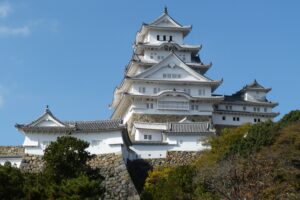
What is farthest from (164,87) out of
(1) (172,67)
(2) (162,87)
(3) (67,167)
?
(3) (67,167)

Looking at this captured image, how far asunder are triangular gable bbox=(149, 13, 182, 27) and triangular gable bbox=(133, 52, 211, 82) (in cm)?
487

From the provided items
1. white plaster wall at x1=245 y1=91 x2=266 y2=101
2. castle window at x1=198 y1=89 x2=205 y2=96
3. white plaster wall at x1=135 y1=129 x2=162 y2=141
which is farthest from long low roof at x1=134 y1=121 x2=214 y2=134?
white plaster wall at x1=245 y1=91 x2=266 y2=101

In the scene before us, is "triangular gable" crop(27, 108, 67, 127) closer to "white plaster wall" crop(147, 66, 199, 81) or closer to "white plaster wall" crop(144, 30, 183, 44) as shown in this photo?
"white plaster wall" crop(147, 66, 199, 81)

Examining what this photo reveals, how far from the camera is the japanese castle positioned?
31.3 meters

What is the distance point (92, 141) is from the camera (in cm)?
3120

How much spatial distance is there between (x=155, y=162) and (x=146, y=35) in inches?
662

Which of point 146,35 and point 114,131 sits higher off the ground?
point 146,35

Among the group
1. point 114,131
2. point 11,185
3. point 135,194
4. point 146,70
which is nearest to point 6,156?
point 114,131

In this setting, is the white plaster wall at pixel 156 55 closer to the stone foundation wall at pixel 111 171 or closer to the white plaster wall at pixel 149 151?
the white plaster wall at pixel 149 151

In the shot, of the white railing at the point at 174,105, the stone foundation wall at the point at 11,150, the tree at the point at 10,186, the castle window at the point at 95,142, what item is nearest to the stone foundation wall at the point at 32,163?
the stone foundation wall at the point at 11,150

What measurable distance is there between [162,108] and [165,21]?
906 cm

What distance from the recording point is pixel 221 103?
42.7m

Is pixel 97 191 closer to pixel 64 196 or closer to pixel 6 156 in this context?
pixel 64 196

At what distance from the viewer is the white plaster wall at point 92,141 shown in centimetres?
3091
